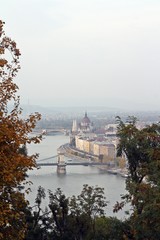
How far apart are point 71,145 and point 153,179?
16.0 meters

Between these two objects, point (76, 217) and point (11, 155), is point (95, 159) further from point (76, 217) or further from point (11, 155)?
point (11, 155)

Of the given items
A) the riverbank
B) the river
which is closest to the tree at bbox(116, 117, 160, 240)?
the river

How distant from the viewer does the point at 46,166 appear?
11648 mm

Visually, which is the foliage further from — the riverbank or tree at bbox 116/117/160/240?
the riverbank

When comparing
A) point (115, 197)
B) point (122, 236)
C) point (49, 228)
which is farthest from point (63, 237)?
point (115, 197)

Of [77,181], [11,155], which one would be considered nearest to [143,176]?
[11,155]

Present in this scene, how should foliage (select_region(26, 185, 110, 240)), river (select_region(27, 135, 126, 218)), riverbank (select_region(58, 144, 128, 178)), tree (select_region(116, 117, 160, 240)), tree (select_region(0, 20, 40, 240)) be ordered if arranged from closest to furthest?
tree (select_region(0, 20, 40, 240)) → tree (select_region(116, 117, 160, 240)) → foliage (select_region(26, 185, 110, 240)) → river (select_region(27, 135, 126, 218)) → riverbank (select_region(58, 144, 128, 178))

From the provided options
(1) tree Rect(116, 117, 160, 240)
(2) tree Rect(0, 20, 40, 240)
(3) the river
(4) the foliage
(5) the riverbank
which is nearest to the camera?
(2) tree Rect(0, 20, 40, 240)

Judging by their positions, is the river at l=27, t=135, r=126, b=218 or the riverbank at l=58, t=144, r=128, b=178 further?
the riverbank at l=58, t=144, r=128, b=178

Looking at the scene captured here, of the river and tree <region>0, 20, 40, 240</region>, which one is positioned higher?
tree <region>0, 20, 40, 240</region>

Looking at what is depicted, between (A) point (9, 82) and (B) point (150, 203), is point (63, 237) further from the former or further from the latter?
(A) point (9, 82)

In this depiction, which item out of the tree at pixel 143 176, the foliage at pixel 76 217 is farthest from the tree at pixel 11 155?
the foliage at pixel 76 217

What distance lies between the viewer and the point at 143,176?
6.87 ft

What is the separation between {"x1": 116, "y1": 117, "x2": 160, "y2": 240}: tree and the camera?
172 cm
